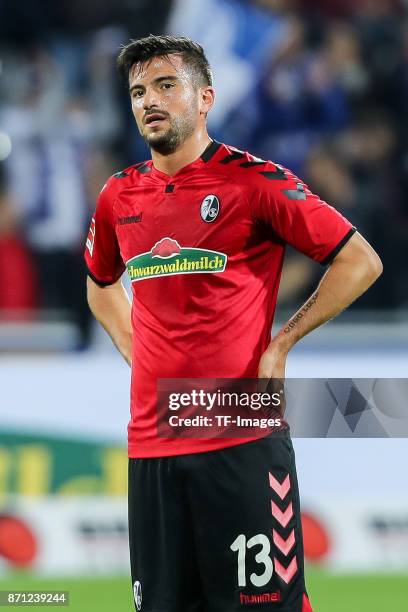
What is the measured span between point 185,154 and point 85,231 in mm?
3249

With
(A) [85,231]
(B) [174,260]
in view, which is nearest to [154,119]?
(B) [174,260]

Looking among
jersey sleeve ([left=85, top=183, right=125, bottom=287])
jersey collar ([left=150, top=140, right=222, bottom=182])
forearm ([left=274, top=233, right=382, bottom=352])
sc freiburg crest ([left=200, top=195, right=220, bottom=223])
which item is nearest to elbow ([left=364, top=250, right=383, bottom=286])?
forearm ([left=274, top=233, right=382, bottom=352])

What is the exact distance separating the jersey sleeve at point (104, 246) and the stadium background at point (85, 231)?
1.82m

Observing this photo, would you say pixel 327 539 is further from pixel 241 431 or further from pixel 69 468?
pixel 241 431

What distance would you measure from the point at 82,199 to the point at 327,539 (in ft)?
7.72

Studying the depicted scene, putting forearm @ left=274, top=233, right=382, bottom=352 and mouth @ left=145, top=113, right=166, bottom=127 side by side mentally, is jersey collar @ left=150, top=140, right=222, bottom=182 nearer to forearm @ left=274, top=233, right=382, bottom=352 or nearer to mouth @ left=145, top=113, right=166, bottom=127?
mouth @ left=145, top=113, right=166, bottom=127

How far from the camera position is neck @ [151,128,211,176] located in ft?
11.4

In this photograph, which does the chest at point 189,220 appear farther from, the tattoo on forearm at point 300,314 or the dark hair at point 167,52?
the dark hair at point 167,52

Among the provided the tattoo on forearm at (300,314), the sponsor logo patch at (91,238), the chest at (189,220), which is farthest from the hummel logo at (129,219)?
the tattoo on forearm at (300,314)

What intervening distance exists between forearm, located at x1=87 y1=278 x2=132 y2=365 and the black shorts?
2.03 feet

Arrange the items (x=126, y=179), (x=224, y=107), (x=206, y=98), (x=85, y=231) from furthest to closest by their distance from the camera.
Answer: (x=224, y=107)
(x=85, y=231)
(x=126, y=179)
(x=206, y=98)

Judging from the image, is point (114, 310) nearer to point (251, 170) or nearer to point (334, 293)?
point (251, 170)

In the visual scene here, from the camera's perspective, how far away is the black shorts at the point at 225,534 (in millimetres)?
3291

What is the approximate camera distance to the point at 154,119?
3.39m
